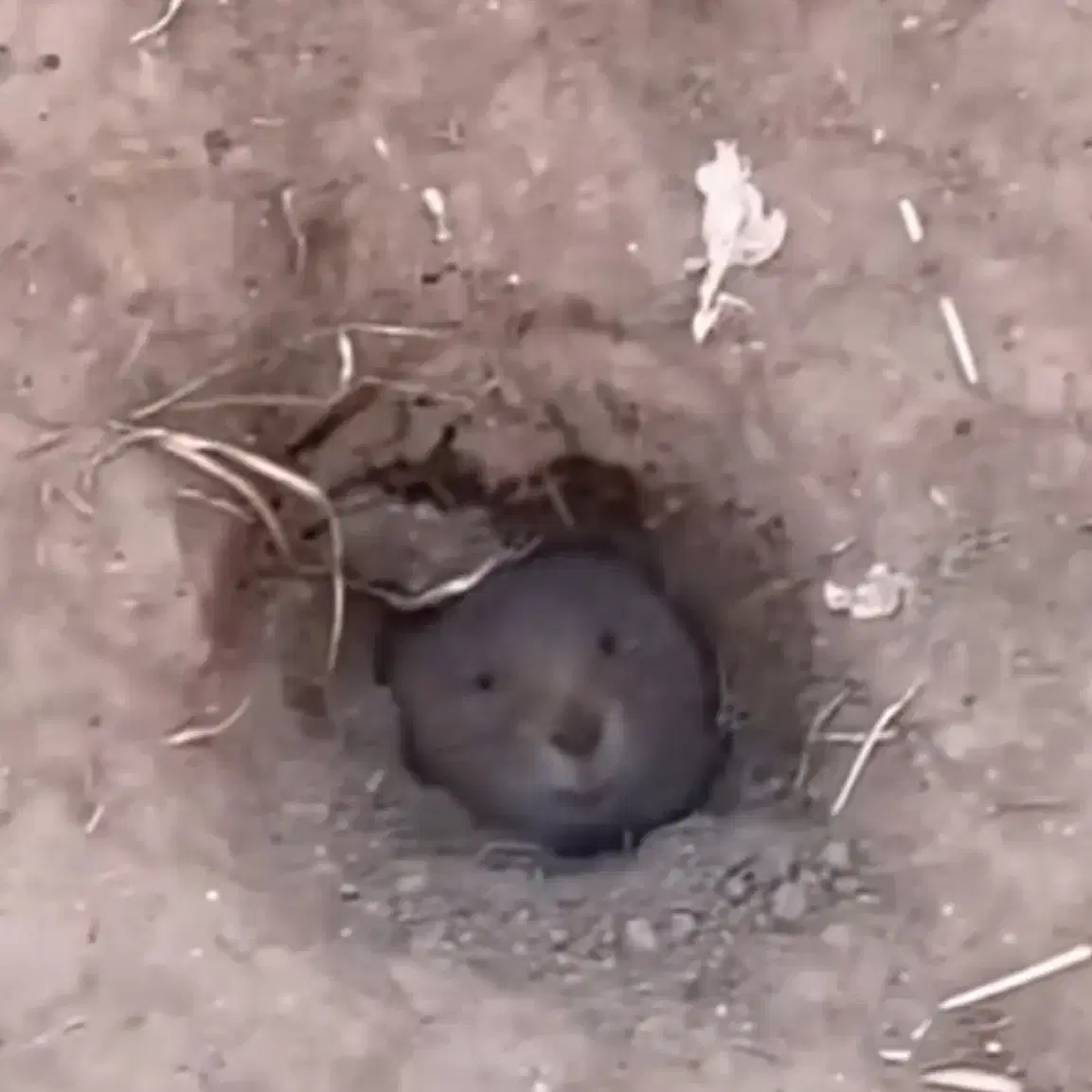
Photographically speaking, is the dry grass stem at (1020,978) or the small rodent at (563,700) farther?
the small rodent at (563,700)

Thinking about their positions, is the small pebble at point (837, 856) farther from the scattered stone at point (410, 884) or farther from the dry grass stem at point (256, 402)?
the dry grass stem at point (256, 402)

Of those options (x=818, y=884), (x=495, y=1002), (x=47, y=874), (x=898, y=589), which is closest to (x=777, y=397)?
(x=898, y=589)

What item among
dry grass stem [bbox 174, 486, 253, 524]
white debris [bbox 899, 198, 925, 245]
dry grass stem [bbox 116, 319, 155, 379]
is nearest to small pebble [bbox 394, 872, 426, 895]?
dry grass stem [bbox 174, 486, 253, 524]


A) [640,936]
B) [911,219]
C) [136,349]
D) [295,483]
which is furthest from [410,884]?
[911,219]

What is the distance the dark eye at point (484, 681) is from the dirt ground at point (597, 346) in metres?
0.17

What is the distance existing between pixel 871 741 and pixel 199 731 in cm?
42

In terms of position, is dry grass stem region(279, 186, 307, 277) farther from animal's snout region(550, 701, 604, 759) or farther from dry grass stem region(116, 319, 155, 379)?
animal's snout region(550, 701, 604, 759)

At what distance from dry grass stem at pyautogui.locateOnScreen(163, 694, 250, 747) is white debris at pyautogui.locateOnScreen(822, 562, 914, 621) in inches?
15.0

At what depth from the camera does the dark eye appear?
1.25 meters

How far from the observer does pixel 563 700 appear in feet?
4.06

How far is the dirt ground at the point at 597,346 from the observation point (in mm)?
1087

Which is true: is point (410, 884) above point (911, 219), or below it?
below

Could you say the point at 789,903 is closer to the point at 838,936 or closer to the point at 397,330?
the point at 838,936

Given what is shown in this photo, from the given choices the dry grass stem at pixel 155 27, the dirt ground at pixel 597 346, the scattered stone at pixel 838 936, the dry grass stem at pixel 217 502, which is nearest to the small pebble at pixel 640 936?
the dirt ground at pixel 597 346
